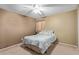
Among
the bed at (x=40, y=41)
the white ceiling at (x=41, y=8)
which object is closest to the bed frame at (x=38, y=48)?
the bed at (x=40, y=41)

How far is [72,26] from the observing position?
1.75m

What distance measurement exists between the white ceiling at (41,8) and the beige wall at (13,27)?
9 cm

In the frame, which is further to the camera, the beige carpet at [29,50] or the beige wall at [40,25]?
the beige wall at [40,25]

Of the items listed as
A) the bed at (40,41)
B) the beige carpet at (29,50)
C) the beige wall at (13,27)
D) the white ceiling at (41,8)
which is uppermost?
the white ceiling at (41,8)

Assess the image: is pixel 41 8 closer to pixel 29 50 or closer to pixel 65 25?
pixel 65 25

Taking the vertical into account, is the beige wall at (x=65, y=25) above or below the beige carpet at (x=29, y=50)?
above

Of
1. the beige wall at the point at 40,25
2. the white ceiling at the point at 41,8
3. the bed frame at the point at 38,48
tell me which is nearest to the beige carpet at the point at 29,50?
the bed frame at the point at 38,48

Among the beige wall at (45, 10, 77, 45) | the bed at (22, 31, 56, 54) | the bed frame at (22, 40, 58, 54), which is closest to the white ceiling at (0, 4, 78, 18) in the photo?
the beige wall at (45, 10, 77, 45)

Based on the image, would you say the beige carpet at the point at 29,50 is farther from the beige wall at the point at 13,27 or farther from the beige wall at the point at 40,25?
the beige wall at the point at 40,25

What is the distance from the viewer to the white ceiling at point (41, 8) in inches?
66.6

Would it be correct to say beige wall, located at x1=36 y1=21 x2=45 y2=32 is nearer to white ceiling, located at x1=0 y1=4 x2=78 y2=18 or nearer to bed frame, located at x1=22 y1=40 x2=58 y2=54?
white ceiling, located at x1=0 y1=4 x2=78 y2=18

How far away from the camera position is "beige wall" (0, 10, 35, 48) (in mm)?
1692
